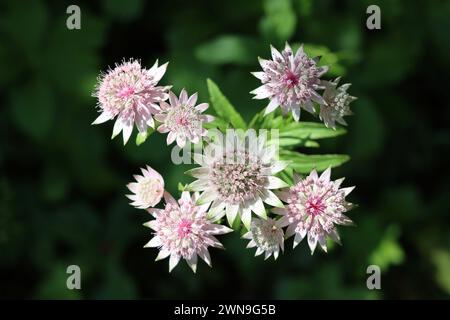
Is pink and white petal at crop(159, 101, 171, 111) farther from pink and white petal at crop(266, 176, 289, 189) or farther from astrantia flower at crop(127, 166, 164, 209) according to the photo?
pink and white petal at crop(266, 176, 289, 189)

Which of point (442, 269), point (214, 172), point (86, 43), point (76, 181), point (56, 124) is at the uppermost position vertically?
point (86, 43)

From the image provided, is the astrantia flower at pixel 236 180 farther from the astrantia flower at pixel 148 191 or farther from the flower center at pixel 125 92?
the flower center at pixel 125 92

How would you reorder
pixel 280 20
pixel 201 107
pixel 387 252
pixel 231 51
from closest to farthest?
pixel 201 107, pixel 280 20, pixel 231 51, pixel 387 252

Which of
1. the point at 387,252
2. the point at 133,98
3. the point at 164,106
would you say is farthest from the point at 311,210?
the point at 387,252

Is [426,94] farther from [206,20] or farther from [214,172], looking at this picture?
[214,172]

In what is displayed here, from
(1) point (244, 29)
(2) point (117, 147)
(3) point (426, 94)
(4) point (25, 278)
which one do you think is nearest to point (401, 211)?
(3) point (426, 94)

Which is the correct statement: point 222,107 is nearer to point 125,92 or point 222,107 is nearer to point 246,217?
point 125,92

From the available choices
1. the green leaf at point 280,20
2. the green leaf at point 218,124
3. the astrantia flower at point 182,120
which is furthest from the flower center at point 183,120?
the green leaf at point 280,20
